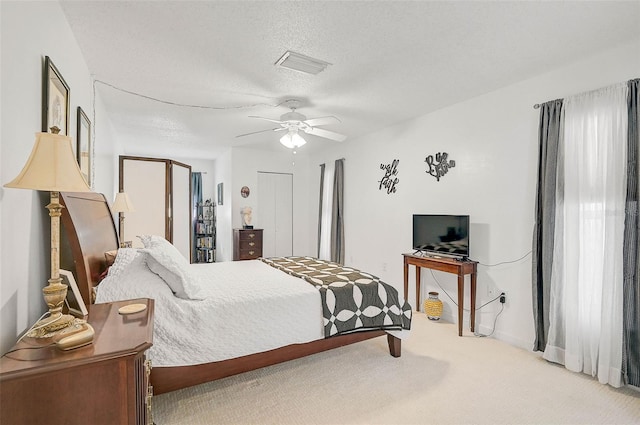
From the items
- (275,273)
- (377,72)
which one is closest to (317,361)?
(275,273)

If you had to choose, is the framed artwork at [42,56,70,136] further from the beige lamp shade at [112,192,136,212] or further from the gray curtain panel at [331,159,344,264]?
the gray curtain panel at [331,159,344,264]

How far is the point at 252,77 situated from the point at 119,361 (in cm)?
257

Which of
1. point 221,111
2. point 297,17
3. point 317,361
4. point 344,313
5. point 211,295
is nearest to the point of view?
point 297,17

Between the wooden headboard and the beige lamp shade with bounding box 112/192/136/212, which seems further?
the beige lamp shade with bounding box 112/192/136/212

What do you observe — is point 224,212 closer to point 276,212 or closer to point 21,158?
point 276,212

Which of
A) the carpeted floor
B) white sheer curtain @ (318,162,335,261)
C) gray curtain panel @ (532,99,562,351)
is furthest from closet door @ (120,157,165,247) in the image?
gray curtain panel @ (532,99,562,351)

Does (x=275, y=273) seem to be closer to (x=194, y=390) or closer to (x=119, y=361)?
(x=194, y=390)

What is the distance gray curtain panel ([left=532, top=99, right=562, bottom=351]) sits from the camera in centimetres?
275

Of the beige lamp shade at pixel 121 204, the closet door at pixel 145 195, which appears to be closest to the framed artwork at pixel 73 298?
the beige lamp shade at pixel 121 204

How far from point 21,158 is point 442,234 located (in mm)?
3575

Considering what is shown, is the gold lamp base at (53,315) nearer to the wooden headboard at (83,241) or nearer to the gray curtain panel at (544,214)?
the wooden headboard at (83,241)

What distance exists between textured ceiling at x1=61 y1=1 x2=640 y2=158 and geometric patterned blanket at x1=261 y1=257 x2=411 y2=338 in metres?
1.86

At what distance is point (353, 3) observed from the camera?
190 cm

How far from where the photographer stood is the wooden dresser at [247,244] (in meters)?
5.93
